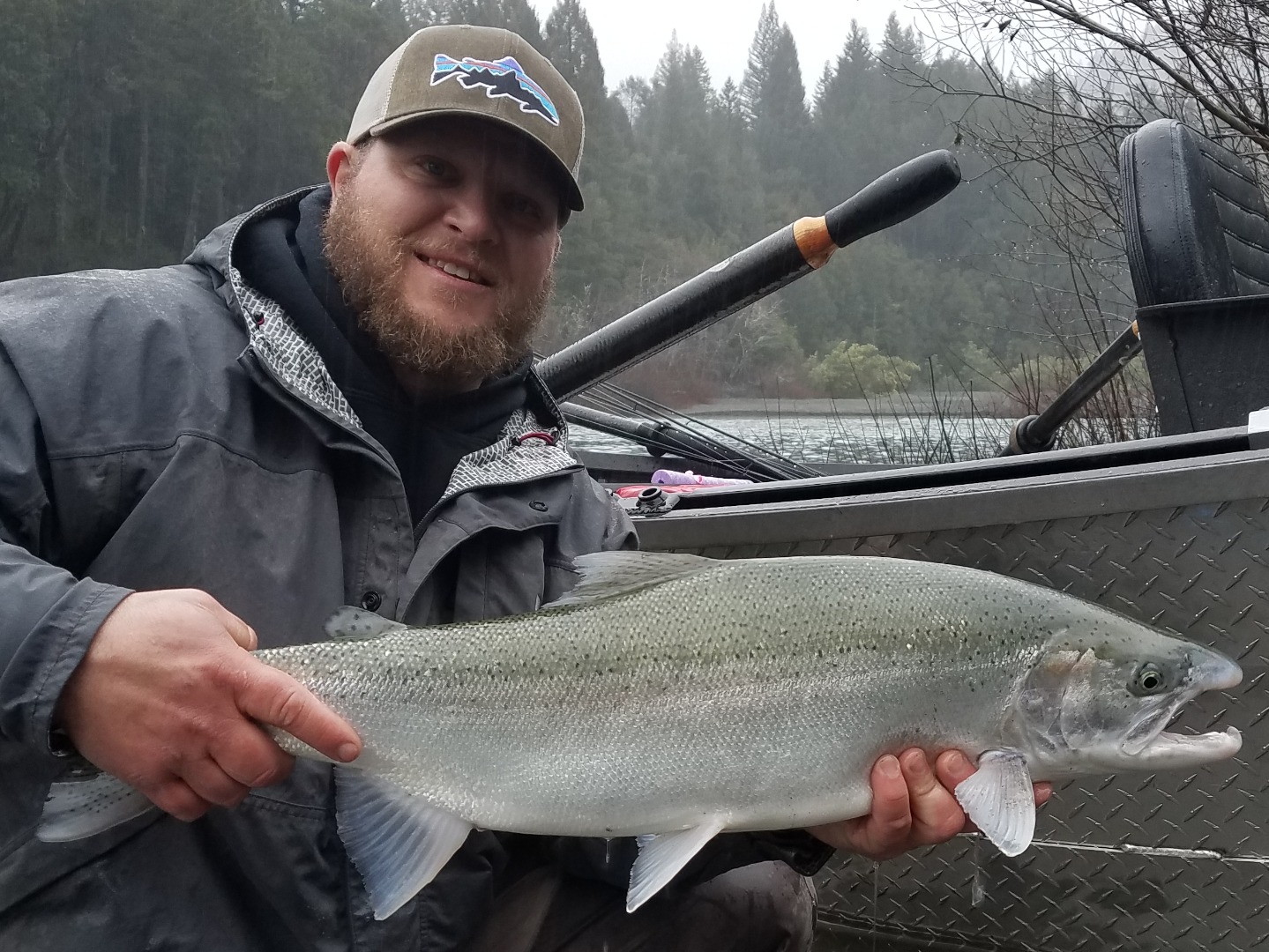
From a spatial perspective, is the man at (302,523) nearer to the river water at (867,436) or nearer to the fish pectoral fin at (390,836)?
the fish pectoral fin at (390,836)

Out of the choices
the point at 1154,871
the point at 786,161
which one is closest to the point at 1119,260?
the point at 786,161

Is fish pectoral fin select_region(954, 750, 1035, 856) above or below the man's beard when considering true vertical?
below

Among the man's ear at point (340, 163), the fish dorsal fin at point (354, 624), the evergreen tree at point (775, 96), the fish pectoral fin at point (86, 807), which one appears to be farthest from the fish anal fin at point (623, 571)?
the evergreen tree at point (775, 96)

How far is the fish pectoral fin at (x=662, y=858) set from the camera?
1.95 m

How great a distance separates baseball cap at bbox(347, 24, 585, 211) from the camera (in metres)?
2.45

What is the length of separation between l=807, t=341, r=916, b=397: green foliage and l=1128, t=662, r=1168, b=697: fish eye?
3.47 m

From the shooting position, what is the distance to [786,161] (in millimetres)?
6641

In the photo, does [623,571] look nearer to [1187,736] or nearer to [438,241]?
[438,241]

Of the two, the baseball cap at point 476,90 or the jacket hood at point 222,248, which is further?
the baseball cap at point 476,90

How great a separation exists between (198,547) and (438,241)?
102 centimetres

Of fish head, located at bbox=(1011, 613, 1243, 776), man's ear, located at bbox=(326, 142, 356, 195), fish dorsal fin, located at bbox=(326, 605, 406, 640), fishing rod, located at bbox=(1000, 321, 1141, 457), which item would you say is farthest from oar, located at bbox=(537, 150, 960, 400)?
fish dorsal fin, located at bbox=(326, 605, 406, 640)

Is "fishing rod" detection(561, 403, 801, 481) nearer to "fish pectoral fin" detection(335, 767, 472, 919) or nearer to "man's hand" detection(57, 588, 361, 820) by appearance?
"fish pectoral fin" detection(335, 767, 472, 919)

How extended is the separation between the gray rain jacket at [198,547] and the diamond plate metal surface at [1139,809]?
1135mm

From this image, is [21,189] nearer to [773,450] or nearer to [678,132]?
[773,450]
